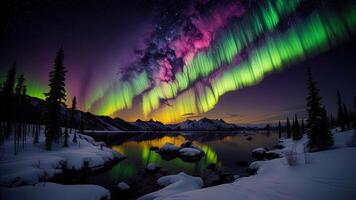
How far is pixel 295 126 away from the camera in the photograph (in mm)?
65688

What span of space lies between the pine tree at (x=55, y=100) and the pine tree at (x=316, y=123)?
148ft

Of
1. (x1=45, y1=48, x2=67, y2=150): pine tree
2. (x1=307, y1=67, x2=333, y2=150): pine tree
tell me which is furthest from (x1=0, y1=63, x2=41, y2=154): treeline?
(x1=307, y1=67, x2=333, y2=150): pine tree

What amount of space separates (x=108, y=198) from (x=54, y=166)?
12.2m

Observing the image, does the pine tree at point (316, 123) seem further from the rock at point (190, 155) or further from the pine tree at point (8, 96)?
the pine tree at point (8, 96)

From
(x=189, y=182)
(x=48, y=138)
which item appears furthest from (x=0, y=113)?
(x=189, y=182)

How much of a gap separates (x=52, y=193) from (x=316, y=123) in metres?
35.9

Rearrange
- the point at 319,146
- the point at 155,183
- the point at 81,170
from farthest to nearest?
the point at 319,146
the point at 81,170
the point at 155,183

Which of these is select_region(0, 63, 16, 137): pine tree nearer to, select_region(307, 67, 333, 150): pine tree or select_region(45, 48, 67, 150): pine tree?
select_region(45, 48, 67, 150): pine tree

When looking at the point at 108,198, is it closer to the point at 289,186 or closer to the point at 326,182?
the point at 289,186

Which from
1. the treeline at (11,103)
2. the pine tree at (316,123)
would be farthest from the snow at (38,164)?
the pine tree at (316,123)

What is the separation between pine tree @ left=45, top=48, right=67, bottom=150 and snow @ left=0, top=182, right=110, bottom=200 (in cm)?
2284

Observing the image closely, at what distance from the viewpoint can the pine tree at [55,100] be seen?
1284 inches

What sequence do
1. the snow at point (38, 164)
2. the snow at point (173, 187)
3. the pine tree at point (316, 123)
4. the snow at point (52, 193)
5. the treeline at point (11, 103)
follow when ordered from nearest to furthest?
the snow at point (52, 193) < the snow at point (173, 187) < the snow at point (38, 164) < the pine tree at point (316, 123) < the treeline at point (11, 103)

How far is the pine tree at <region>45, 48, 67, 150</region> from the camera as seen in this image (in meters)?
32.6
